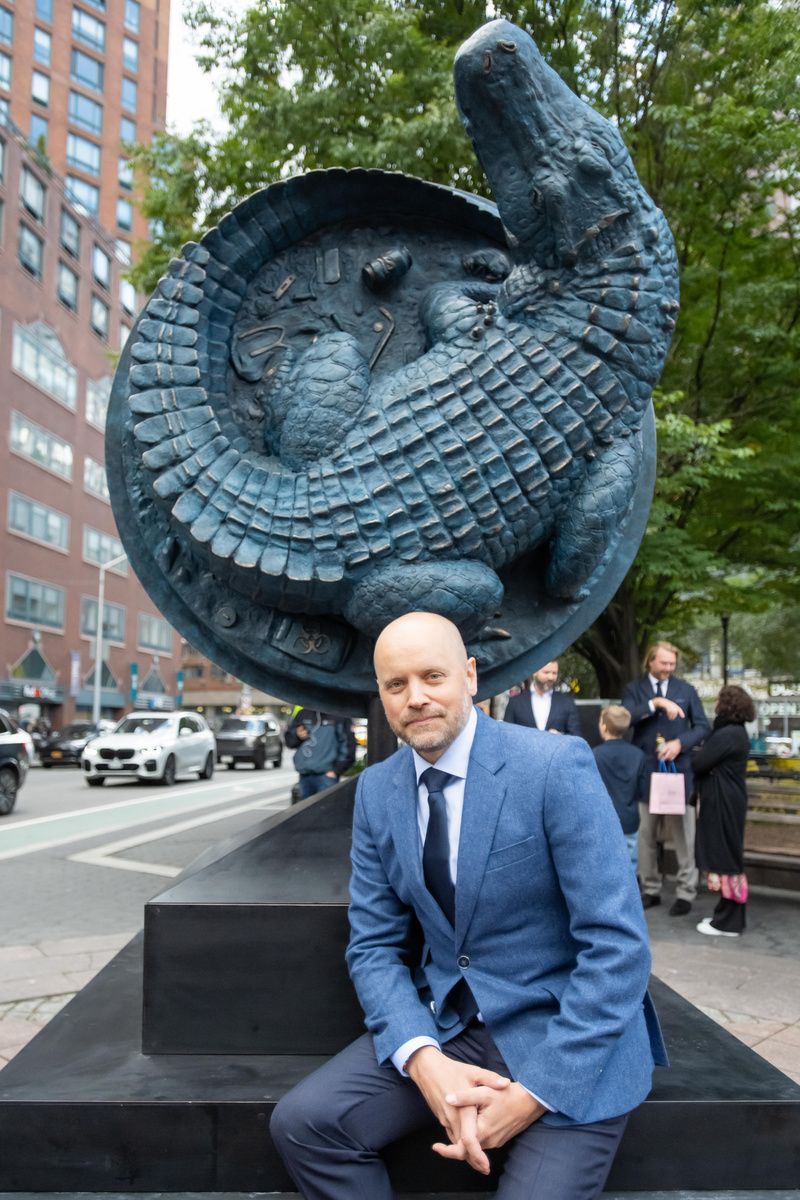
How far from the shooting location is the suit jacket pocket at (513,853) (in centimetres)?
177

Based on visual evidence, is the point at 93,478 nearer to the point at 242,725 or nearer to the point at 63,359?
the point at 63,359

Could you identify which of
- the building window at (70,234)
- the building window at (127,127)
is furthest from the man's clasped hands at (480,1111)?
the building window at (127,127)

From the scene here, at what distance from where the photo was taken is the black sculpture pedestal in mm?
2016

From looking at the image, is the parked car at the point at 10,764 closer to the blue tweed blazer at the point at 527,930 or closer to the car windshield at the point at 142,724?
the car windshield at the point at 142,724

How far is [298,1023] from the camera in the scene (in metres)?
2.28

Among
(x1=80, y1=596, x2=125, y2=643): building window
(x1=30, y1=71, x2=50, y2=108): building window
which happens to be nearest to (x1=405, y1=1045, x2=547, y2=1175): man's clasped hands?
(x1=80, y1=596, x2=125, y2=643): building window

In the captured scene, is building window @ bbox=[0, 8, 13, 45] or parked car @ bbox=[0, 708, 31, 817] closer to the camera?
parked car @ bbox=[0, 708, 31, 817]

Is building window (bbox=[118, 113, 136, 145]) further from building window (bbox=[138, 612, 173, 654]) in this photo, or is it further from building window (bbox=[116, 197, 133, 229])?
building window (bbox=[138, 612, 173, 654])

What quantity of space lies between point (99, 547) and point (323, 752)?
3150 centimetres

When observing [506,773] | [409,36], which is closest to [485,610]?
[506,773]

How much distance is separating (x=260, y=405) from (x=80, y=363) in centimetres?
3575

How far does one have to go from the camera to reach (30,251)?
3203cm

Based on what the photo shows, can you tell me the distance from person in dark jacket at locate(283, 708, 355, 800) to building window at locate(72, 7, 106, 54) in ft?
157

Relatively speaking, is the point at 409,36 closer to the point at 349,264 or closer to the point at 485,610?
the point at 349,264
